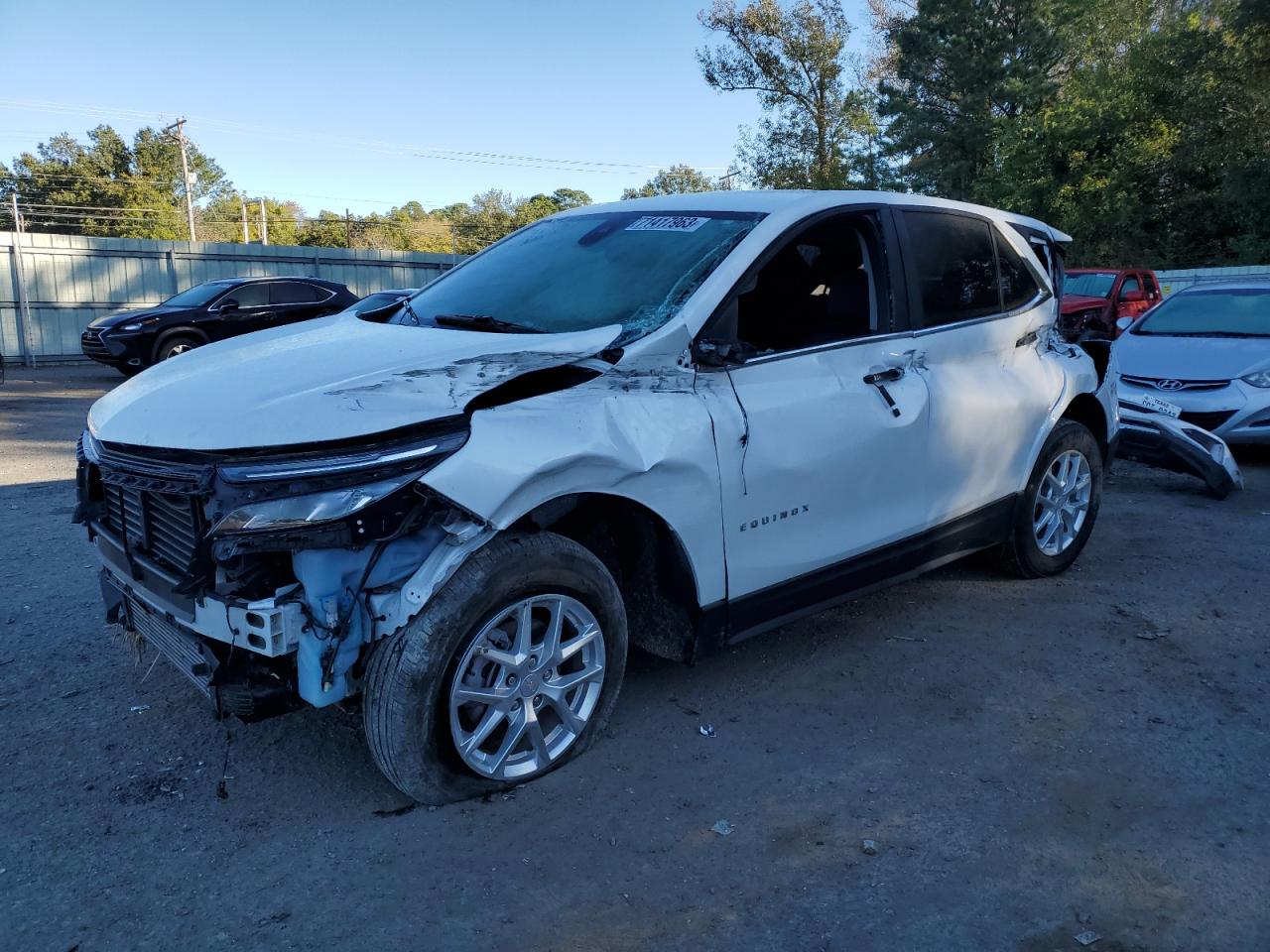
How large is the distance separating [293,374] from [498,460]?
73 cm

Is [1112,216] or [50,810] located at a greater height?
[1112,216]

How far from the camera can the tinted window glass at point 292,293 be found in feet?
53.1

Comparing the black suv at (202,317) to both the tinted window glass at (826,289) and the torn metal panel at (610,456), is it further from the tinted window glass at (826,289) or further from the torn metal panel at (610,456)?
the torn metal panel at (610,456)

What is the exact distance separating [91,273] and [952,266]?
2042cm

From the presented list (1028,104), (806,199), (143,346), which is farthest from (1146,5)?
(806,199)

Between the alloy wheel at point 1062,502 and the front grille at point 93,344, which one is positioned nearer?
the alloy wheel at point 1062,502

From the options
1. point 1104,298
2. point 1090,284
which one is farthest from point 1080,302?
point 1090,284

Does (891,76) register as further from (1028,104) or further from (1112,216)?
(1112,216)

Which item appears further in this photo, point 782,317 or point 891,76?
point 891,76

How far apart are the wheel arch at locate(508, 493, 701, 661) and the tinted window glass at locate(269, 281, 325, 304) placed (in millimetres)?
14240

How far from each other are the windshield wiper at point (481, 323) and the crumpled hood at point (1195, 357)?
6775 millimetres

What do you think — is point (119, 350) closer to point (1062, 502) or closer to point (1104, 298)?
point (1062, 502)

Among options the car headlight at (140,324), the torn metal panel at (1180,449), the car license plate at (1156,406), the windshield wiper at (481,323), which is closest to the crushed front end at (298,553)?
the windshield wiper at (481,323)

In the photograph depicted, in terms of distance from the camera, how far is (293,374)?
3.00 metres
